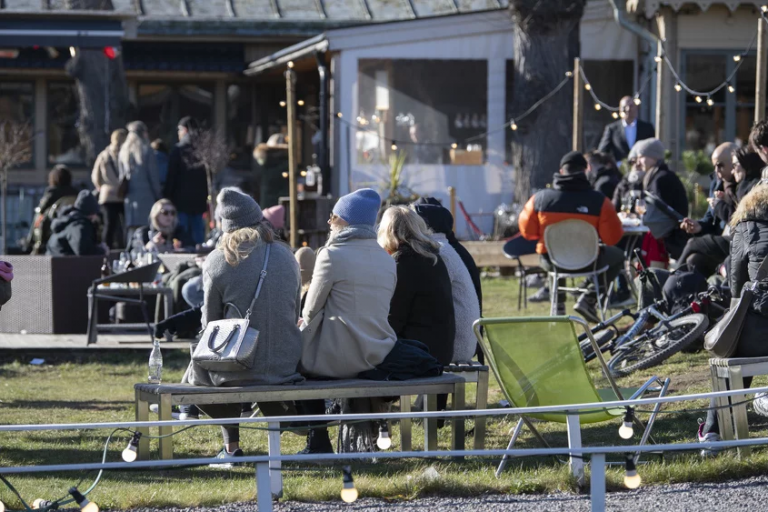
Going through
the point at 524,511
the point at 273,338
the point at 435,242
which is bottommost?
the point at 524,511

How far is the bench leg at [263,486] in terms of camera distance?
497cm

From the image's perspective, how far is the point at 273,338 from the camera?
660 centimetres

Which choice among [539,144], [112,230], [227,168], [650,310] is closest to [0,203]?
[227,168]

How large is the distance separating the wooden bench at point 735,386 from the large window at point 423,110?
1306 cm

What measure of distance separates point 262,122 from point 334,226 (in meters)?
18.5

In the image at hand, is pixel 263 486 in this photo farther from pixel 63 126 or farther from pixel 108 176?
pixel 63 126

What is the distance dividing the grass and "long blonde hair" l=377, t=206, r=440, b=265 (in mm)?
1128

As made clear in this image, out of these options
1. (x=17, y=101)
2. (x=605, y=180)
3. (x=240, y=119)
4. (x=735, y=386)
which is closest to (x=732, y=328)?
(x=735, y=386)

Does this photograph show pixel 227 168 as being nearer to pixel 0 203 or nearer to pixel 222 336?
pixel 0 203

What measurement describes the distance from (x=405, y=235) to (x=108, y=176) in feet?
32.7

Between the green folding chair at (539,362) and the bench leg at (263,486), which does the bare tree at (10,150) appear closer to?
the green folding chair at (539,362)

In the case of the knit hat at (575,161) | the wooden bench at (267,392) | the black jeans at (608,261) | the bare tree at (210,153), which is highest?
the bare tree at (210,153)

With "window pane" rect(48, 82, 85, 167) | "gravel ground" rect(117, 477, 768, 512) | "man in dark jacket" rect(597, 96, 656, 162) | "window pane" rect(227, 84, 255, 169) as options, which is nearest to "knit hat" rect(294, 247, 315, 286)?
"gravel ground" rect(117, 477, 768, 512)

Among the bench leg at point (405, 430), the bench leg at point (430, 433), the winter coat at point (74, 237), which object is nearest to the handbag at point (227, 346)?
the bench leg at point (405, 430)
